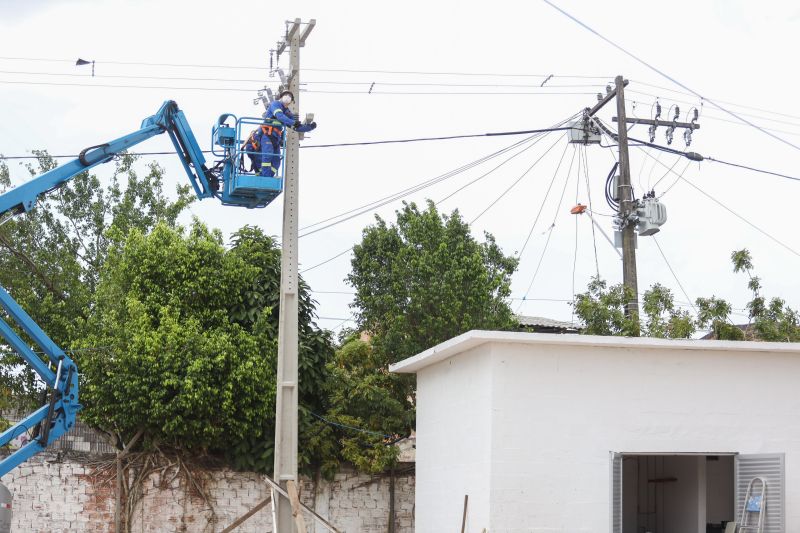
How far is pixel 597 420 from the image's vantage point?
50.4 feet

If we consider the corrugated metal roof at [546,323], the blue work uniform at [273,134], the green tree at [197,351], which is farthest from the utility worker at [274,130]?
the corrugated metal roof at [546,323]

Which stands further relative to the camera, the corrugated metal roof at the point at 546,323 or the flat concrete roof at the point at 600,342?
the corrugated metal roof at the point at 546,323

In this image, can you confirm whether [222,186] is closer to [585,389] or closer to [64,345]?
[585,389]

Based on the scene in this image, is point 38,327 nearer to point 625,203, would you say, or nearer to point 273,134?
point 273,134

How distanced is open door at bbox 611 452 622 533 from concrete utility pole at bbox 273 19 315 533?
4631 mm

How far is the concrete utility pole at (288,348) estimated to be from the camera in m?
15.9

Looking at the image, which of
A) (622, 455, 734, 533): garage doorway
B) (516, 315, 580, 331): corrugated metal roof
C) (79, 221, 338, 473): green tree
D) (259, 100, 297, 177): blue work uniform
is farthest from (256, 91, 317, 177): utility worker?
(516, 315, 580, 331): corrugated metal roof

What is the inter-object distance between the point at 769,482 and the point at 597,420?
8.42 ft

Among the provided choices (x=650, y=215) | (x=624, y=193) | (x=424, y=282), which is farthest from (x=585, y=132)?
(x=424, y=282)

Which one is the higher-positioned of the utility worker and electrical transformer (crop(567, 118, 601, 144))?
electrical transformer (crop(567, 118, 601, 144))

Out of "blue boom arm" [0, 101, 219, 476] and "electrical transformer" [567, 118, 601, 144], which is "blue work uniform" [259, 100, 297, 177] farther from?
"electrical transformer" [567, 118, 601, 144]

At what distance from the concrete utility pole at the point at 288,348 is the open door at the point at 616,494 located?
463 centimetres

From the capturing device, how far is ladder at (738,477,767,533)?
48.7 ft

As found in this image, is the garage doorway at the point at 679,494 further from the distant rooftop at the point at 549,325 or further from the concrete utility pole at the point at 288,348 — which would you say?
the distant rooftop at the point at 549,325
